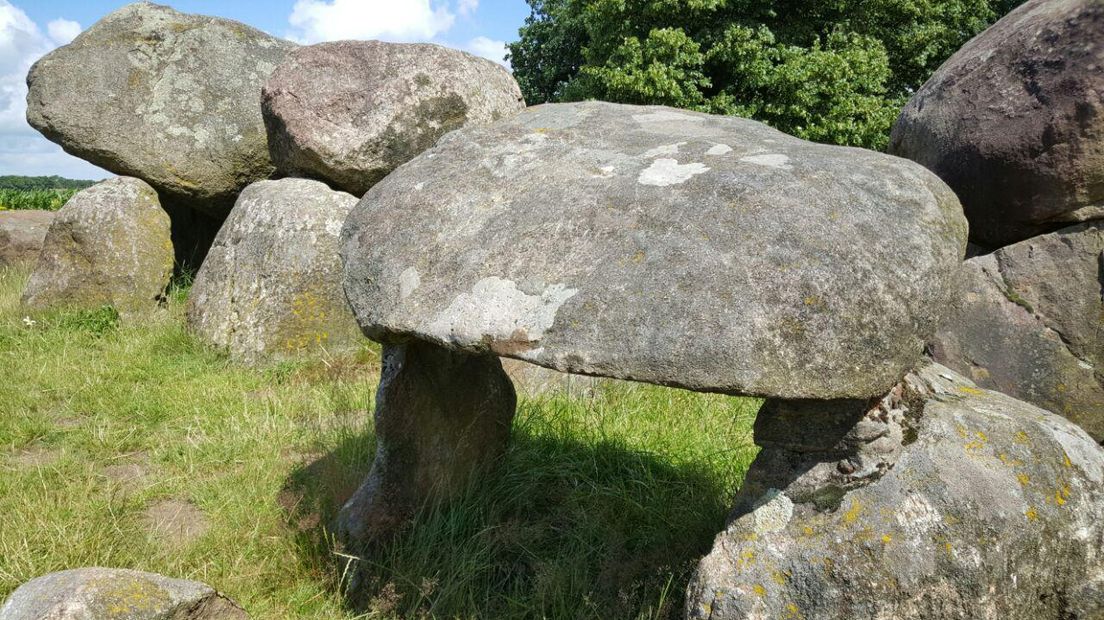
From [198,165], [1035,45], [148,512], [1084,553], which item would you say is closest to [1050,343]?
Result: [1035,45]

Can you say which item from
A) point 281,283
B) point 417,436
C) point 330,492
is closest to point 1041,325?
point 417,436

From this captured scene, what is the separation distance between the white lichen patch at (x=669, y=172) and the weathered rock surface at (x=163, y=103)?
5921 millimetres

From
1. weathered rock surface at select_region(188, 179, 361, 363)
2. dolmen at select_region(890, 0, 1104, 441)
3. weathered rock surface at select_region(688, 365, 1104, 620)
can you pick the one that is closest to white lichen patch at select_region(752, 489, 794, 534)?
weathered rock surface at select_region(688, 365, 1104, 620)

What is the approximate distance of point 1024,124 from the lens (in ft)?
12.6

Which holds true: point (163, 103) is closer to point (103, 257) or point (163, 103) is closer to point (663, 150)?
point (103, 257)

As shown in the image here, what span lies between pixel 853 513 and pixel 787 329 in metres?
0.62

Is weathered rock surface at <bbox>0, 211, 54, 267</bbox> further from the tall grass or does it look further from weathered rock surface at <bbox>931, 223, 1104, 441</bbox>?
weathered rock surface at <bbox>931, 223, 1104, 441</bbox>

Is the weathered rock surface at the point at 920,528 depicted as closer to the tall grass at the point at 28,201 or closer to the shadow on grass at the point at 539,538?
the shadow on grass at the point at 539,538

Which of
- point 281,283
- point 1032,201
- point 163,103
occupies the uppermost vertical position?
point 163,103

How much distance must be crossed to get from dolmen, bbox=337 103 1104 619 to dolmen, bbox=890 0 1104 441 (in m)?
1.34

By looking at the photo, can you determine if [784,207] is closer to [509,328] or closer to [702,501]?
[509,328]

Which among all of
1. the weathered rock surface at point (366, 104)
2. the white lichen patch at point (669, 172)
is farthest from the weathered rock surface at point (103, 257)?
the white lichen patch at point (669, 172)

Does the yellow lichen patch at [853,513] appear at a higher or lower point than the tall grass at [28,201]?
lower

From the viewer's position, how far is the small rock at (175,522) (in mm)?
3549
